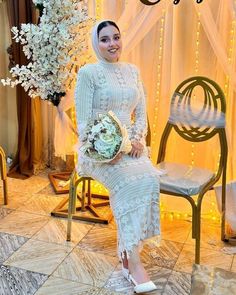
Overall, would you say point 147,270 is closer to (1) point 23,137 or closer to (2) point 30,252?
(2) point 30,252

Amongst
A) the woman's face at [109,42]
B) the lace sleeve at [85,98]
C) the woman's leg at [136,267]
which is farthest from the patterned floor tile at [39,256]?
the woman's face at [109,42]

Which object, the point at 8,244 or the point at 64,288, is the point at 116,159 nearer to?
the point at 64,288

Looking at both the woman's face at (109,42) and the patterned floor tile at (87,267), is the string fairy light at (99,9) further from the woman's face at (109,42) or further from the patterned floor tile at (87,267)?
the patterned floor tile at (87,267)

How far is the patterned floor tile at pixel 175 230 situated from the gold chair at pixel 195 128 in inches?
9.5

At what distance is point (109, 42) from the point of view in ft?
8.04

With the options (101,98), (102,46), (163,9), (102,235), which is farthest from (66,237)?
(163,9)

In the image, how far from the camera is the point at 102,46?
2457mm

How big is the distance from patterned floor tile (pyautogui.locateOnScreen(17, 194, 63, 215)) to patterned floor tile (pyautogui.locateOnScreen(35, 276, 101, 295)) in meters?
0.85

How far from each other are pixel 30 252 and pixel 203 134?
1.23m

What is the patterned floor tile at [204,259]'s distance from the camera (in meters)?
2.45

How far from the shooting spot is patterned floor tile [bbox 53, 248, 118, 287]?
232 centimetres

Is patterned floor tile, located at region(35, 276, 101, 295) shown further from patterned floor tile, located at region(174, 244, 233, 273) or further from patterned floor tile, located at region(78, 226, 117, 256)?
patterned floor tile, located at region(174, 244, 233, 273)

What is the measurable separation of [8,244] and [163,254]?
908 mm

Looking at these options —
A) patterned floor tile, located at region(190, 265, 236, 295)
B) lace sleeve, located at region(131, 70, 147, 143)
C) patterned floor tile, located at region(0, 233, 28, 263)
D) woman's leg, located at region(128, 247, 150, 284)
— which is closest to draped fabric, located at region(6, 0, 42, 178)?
patterned floor tile, located at region(0, 233, 28, 263)
